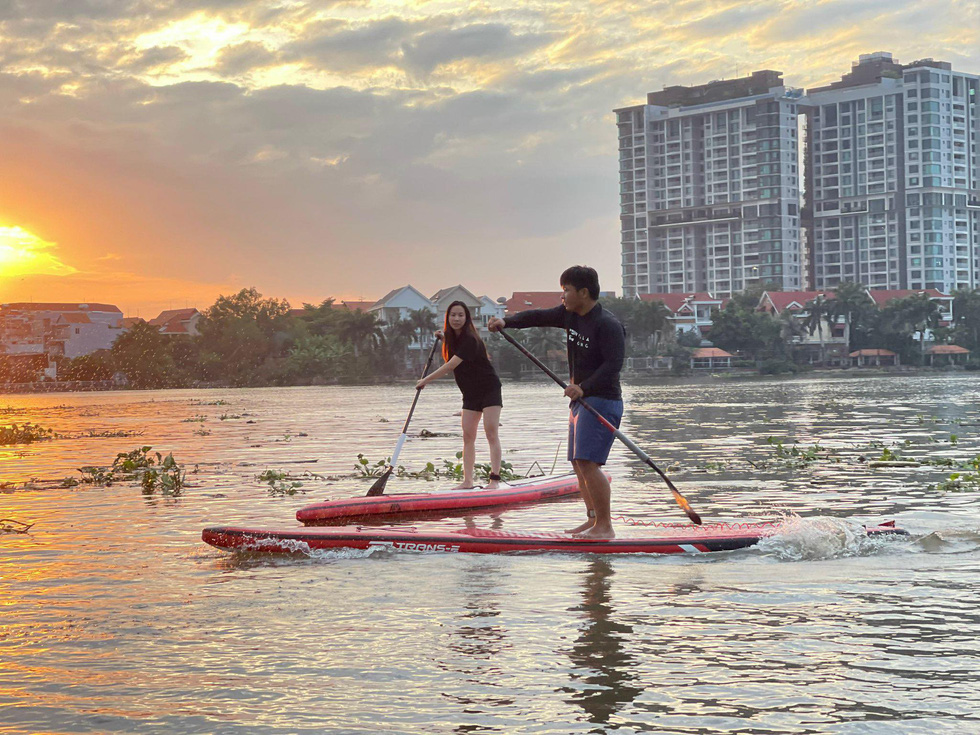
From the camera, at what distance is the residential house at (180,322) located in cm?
13112

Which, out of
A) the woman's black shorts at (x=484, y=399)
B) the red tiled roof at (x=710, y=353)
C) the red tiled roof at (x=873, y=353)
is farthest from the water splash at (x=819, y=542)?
the red tiled roof at (x=873, y=353)

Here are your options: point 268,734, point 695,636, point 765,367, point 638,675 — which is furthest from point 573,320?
point 765,367

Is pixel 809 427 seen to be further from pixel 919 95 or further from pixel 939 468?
pixel 919 95

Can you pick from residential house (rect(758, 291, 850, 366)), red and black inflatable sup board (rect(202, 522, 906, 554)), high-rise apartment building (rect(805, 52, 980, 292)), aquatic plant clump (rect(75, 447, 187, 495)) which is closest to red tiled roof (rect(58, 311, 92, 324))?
residential house (rect(758, 291, 850, 366))

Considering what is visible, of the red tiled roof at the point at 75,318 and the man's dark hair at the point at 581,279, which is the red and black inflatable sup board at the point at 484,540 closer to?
the man's dark hair at the point at 581,279

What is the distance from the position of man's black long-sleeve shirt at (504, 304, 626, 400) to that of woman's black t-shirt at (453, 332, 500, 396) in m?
3.07

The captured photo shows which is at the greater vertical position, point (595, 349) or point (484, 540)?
point (595, 349)

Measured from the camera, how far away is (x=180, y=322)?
436ft

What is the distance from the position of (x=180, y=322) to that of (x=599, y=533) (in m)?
130

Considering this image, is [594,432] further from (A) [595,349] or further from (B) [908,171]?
(B) [908,171]

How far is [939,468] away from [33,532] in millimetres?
12007

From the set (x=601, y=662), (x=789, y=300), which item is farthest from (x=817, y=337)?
(x=601, y=662)

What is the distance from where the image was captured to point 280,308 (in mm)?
117875

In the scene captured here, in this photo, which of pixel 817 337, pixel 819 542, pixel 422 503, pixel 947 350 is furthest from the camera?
pixel 817 337
